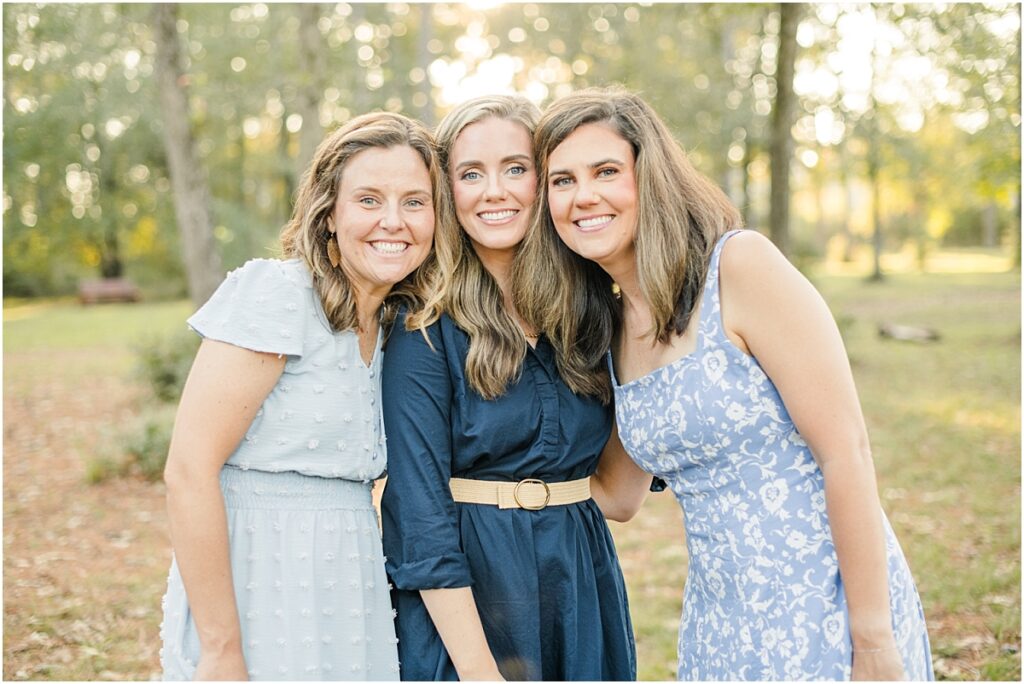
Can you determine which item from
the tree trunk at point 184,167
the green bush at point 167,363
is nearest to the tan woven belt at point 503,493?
the tree trunk at point 184,167

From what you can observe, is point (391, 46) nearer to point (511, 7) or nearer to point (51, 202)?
point (511, 7)

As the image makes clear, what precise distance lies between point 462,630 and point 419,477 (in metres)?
0.43

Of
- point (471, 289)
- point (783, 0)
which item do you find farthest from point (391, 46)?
point (471, 289)

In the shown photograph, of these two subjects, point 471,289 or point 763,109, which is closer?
point 471,289

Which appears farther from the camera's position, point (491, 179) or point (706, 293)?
point (491, 179)

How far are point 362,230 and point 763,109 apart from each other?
1696 centimetres

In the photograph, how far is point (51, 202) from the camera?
1151 inches

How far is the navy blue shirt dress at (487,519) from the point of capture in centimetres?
244

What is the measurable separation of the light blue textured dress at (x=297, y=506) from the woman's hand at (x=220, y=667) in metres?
0.06

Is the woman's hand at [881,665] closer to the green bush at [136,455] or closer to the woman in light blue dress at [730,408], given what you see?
the woman in light blue dress at [730,408]

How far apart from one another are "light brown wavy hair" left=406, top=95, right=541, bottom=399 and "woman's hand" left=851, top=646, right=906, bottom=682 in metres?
1.19

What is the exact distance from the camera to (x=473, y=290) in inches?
106

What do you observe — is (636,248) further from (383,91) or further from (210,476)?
(383,91)

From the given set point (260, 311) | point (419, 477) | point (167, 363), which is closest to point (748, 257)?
point (419, 477)
